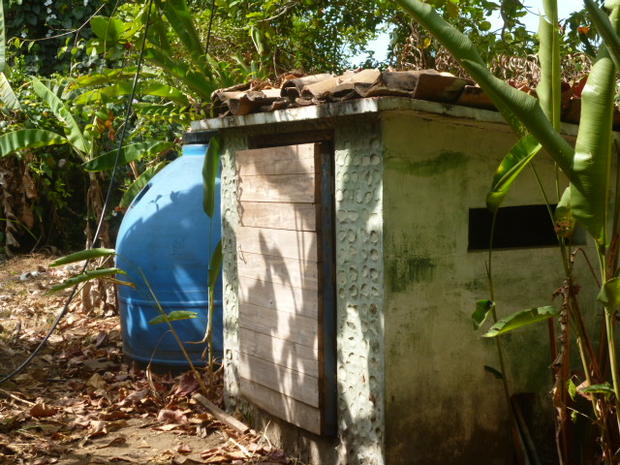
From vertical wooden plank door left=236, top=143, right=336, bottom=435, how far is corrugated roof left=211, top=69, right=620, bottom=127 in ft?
0.87

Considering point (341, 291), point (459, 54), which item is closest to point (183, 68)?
point (341, 291)

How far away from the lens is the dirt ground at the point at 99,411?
4.77 metres

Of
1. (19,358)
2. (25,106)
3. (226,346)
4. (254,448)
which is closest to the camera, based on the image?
(254,448)

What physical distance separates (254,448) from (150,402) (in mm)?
1190

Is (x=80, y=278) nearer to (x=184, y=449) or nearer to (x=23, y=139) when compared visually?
(x=184, y=449)

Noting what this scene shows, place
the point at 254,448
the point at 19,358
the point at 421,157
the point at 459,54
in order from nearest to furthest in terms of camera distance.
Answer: the point at 459,54, the point at 421,157, the point at 254,448, the point at 19,358

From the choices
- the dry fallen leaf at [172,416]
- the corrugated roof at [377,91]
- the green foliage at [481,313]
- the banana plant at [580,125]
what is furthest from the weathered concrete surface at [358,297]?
the dry fallen leaf at [172,416]

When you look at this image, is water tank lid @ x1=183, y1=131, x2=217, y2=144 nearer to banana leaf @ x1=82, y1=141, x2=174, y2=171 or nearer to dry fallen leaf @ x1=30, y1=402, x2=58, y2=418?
banana leaf @ x1=82, y1=141, x2=174, y2=171

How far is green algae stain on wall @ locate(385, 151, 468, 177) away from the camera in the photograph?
12.9 ft

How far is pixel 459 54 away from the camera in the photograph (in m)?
2.91

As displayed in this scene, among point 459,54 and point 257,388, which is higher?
point 459,54

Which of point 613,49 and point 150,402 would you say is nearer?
point 613,49

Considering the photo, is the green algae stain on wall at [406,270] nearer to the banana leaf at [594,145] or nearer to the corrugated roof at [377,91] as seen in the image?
the corrugated roof at [377,91]

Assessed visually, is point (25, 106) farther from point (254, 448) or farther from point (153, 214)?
point (254, 448)
